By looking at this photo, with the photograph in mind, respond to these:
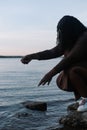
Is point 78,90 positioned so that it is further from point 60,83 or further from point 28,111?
point 28,111

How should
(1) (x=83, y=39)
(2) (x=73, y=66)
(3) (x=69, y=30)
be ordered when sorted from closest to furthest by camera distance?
(1) (x=83, y=39) < (3) (x=69, y=30) < (2) (x=73, y=66)

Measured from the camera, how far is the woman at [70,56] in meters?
8.16

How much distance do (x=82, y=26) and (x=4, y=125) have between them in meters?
6.91

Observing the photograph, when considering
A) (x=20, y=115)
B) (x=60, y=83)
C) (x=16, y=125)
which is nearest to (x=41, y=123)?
(x=16, y=125)

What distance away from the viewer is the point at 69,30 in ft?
27.1

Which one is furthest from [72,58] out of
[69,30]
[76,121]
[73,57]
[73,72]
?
[76,121]

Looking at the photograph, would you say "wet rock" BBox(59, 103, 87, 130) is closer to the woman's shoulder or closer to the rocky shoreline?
the rocky shoreline

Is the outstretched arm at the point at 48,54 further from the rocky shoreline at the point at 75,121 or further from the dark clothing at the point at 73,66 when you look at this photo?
the rocky shoreline at the point at 75,121

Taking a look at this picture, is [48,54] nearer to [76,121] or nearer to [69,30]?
[69,30]

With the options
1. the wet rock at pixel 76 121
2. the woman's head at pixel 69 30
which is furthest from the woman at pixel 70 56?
the wet rock at pixel 76 121

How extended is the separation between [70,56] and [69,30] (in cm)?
50

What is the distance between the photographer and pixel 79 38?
822 cm

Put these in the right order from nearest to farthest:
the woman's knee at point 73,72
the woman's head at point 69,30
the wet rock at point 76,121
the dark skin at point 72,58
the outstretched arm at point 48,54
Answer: the dark skin at point 72,58, the woman's head at point 69,30, the woman's knee at point 73,72, the outstretched arm at point 48,54, the wet rock at point 76,121

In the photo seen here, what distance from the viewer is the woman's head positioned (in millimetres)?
8273
